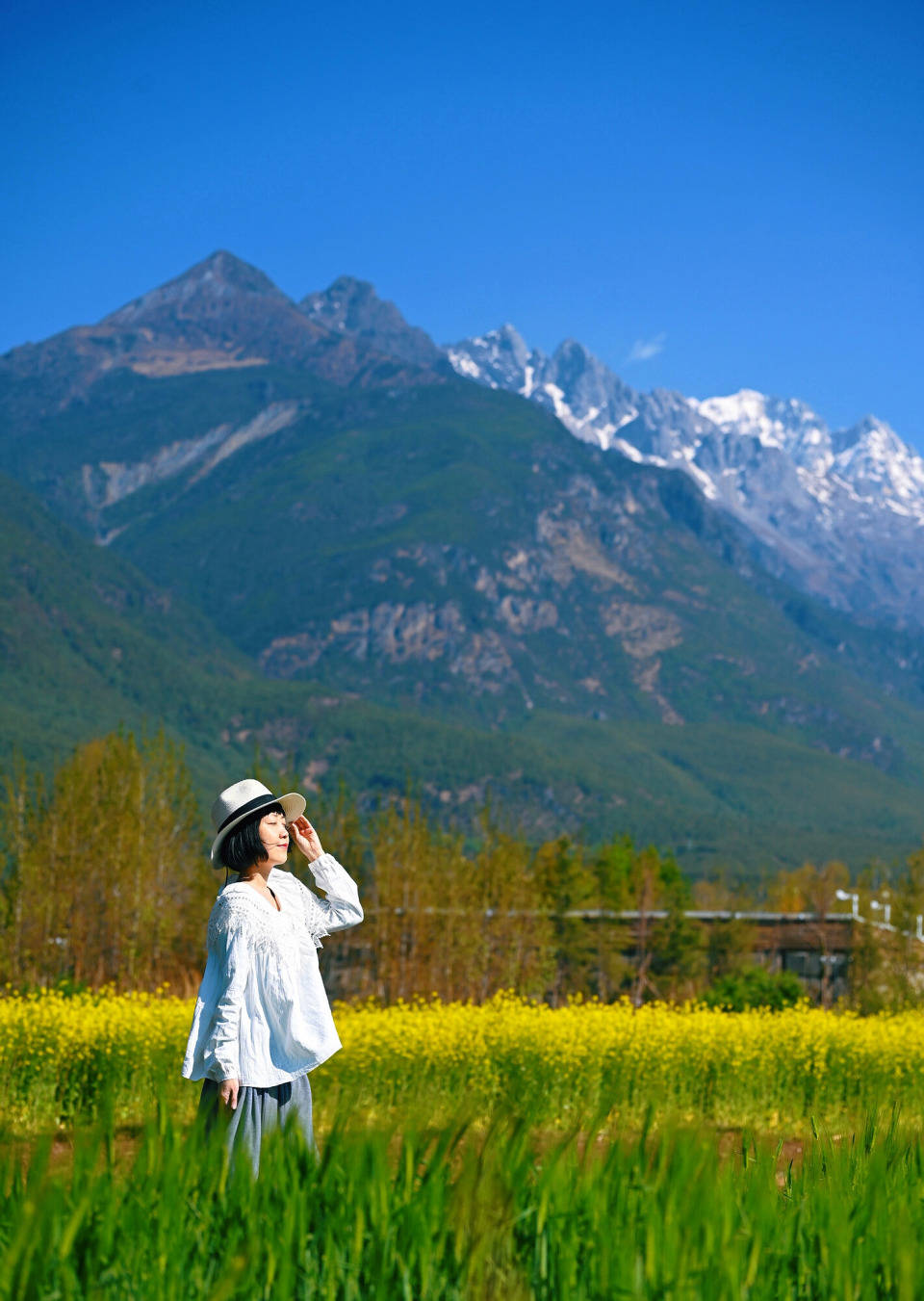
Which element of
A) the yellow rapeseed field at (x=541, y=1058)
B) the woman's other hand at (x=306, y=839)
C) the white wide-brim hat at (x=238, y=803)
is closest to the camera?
the white wide-brim hat at (x=238, y=803)

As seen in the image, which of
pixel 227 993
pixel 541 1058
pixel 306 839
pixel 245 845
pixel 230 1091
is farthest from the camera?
pixel 541 1058

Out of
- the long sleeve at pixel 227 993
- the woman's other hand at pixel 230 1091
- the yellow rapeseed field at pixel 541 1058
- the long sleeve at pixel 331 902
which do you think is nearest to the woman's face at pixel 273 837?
the long sleeve at pixel 331 902

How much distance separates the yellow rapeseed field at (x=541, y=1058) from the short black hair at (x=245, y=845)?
621 cm

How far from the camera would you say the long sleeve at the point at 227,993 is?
5.70 m

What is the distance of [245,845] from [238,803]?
17 centimetres

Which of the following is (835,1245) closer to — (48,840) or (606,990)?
(48,840)

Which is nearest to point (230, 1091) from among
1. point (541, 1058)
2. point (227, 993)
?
point (227, 993)

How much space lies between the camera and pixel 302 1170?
325 cm

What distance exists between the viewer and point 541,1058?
516 inches

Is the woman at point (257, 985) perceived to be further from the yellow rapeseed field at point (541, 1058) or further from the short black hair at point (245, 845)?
the yellow rapeseed field at point (541, 1058)

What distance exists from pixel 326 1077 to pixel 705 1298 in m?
10.2

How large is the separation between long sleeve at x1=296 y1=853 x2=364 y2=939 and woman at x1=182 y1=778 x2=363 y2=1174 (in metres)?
0.04

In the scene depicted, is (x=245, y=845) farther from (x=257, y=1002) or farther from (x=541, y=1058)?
(x=541, y=1058)

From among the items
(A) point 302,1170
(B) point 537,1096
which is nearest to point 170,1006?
(B) point 537,1096
